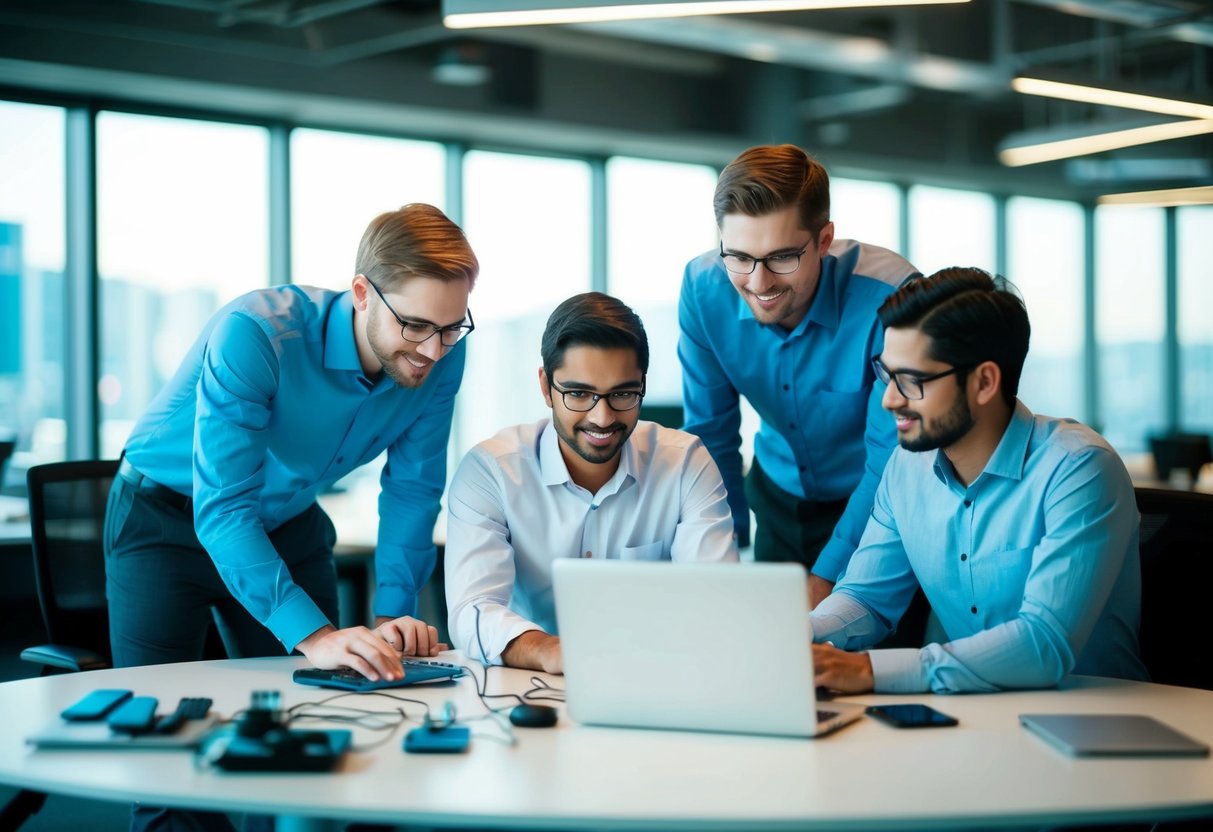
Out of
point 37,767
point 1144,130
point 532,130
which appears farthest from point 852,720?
point 532,130

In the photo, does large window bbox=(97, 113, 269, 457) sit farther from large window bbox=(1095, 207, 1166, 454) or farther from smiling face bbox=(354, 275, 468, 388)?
large window bbox=(1095, 207, 1166, 454)

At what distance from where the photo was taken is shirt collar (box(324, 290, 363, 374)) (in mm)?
2473

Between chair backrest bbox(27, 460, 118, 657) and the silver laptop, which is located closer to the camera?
the silver laptop

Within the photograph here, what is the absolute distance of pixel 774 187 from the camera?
2.43m

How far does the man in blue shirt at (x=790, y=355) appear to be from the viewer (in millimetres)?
2482

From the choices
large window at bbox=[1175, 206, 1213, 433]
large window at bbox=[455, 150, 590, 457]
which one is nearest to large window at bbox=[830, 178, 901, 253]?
large window at bbox=[455, 150, 590, 457]

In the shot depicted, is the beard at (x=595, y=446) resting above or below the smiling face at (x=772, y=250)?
below

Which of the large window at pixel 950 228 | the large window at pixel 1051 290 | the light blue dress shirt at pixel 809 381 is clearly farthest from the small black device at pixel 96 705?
the large window at pixel 1051 290

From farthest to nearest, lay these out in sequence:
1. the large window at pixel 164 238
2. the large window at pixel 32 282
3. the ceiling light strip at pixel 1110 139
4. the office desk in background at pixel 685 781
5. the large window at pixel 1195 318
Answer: the large window at pixel 1195 318
the large window at pixel 164 238
the large window at pixel 32 282
the ceiling light strip at pixel 1110 139
the office desk in background at pixel 685 781

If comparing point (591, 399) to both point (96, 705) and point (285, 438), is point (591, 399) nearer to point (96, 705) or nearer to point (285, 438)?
point (285, 438)

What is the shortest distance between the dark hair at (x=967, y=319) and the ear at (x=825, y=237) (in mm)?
424

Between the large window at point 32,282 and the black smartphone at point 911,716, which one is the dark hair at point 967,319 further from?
the large window at point 32,282

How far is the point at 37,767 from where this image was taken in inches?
60.7

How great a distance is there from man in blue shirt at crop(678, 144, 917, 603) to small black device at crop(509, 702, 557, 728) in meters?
0.97
